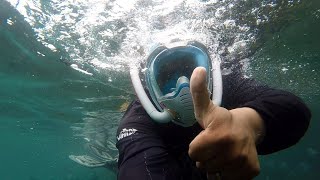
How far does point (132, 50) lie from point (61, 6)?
8.69ft

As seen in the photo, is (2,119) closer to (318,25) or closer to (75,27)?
(75,27)

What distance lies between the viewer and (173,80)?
336 centimetres

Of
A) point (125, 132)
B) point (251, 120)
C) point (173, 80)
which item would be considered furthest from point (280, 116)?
point (125, 132)

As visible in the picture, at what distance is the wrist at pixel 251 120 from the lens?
1826mm

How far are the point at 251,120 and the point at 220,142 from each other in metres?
0.45

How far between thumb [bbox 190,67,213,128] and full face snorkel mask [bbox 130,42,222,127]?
110cm

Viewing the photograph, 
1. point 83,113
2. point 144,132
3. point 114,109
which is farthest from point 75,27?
point 83,113

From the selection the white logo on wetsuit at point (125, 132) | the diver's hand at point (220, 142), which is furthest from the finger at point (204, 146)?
the white logo on wetsuit at point (125, 132)

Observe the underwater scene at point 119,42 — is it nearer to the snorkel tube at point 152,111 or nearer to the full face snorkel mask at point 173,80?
the full face snorkel mask at point 173,80

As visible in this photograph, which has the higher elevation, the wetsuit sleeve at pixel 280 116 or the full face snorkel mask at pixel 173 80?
the full face snorkel mask at pixel 173 80

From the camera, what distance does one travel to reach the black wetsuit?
7.64ft

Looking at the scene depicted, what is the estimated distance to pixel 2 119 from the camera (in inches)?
1139

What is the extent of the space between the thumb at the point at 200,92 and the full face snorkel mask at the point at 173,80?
1104 mm

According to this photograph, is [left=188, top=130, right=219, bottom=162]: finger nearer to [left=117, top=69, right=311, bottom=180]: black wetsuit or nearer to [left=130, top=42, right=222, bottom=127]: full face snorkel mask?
[left=117, top=69, right=311, bottom=180]: black wetsuit
